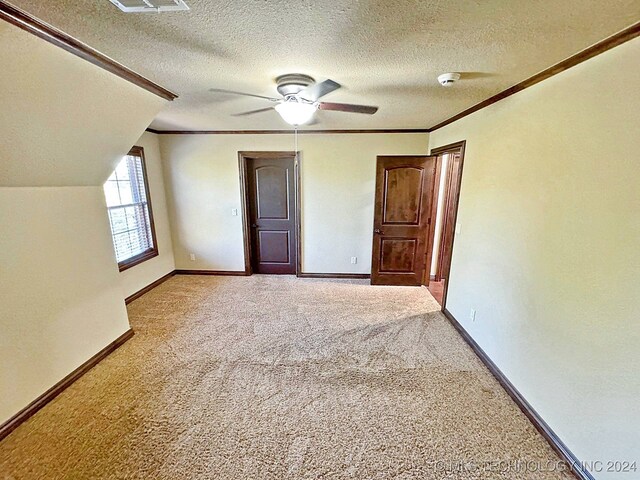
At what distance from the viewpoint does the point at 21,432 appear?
183 centimetres

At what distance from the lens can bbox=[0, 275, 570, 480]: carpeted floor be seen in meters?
1.63

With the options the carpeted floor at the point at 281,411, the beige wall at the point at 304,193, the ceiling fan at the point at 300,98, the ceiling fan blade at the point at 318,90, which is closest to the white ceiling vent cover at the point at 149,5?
the ceiling fan at the point at 300,98

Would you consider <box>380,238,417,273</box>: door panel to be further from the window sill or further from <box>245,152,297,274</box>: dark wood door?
the window sill

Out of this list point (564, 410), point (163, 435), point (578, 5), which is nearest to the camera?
point (578, 5)

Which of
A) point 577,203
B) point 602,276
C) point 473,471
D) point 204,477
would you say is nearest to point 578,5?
point 577,203

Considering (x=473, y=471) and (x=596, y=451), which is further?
(x=473, y=471)

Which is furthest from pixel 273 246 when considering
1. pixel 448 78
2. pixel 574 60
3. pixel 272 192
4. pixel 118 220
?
pixel 574 60

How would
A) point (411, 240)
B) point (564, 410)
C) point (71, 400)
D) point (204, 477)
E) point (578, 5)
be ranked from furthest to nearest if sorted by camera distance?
1. point (411, 240)
2. point (71, 400)
3. point (564, 410)
4. point (204, 477)
5. point (578, 5)

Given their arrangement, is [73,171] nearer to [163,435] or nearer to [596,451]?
[163,435]

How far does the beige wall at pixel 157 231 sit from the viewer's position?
382 centimetres

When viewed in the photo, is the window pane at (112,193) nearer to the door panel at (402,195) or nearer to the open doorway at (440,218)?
the door panel at (402,195)

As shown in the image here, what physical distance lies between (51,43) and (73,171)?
3.62 feet

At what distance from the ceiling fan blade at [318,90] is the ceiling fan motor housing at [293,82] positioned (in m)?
0.06

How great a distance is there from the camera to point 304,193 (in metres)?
4.38
